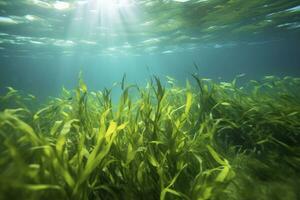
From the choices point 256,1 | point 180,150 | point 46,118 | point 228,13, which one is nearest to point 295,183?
point 180,150

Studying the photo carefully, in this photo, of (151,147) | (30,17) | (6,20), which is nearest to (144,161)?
(151,147)

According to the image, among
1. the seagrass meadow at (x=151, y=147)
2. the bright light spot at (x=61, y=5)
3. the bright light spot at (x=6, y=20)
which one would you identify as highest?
the bright light spot at (x=61, y=5)

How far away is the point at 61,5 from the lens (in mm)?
14039

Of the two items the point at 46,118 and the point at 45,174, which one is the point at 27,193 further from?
the point at 46,118

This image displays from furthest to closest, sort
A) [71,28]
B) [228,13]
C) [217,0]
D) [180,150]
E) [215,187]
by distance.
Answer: [71,28]
[228,13]
[217,0]
[180,150]
[215,187]

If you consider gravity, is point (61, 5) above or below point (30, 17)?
above

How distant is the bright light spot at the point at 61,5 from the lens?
44.9 ft

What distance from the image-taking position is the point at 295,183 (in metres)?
2.83

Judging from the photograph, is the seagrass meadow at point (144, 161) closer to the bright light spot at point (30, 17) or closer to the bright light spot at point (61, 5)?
the bright light spot at point (61, 5)

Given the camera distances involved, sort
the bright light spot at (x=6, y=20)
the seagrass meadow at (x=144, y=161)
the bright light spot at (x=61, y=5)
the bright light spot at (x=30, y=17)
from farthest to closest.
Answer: the bright light spot at (x=6, y=20)
the bright light spot at (x=30, y=17)
the bright light spot at (x=61, y=5)
the seagrass meadow at (x=144, y=161)

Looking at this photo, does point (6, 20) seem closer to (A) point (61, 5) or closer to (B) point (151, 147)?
(A) point (61, 5)

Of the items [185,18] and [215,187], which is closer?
[215,187]

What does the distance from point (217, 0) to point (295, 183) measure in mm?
13529

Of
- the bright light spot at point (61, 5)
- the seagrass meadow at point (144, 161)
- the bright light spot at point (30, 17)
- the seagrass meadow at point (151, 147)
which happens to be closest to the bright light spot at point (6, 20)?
the bright light spot at point (30, 17)
